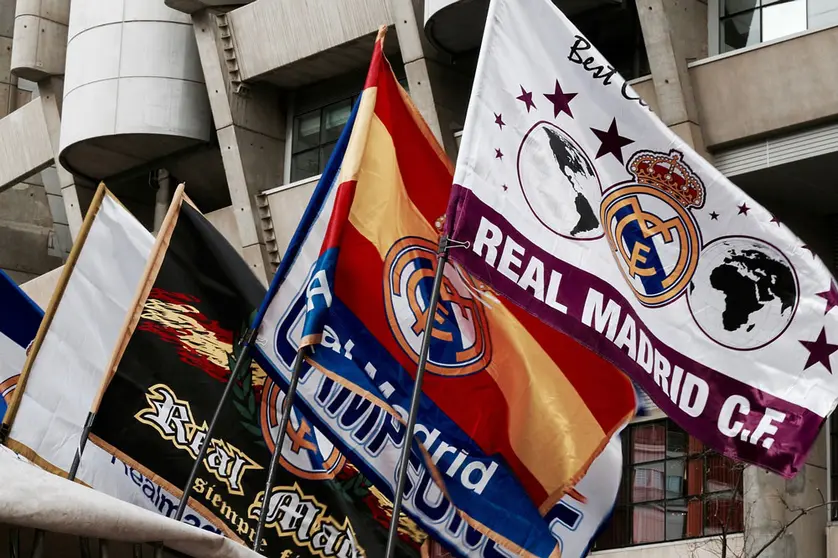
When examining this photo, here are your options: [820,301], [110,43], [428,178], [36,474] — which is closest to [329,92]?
[110,43]

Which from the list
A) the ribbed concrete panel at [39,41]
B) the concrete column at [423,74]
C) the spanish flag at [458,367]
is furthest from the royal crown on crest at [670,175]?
the ribbed concrete panel at [39,41]

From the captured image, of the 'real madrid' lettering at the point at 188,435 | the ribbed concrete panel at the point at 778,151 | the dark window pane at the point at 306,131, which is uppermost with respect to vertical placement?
the dark window pane at the point at 306,131

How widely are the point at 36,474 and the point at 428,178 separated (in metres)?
4.77

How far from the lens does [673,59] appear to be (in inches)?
795

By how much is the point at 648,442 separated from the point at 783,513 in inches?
88.7

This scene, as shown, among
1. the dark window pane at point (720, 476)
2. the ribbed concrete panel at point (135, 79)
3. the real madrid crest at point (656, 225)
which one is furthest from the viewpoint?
the ribbed concrete panel at point (135, 79)

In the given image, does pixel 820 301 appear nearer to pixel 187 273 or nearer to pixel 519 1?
pixel 519 1

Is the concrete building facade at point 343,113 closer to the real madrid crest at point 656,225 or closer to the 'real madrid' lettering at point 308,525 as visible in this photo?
the 'real madrid' lettering at point 308,525

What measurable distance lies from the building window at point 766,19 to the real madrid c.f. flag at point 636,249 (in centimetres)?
933

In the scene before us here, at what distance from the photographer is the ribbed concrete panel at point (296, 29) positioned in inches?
974

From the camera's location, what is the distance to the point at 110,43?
27891 millimetres

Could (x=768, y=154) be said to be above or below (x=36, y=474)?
above

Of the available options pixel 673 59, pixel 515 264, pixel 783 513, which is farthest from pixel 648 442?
pixel 515 264

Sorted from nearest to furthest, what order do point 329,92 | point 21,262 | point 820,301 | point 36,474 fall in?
point 36,474 → point 820,301 → point 329,92 → point 21,262
